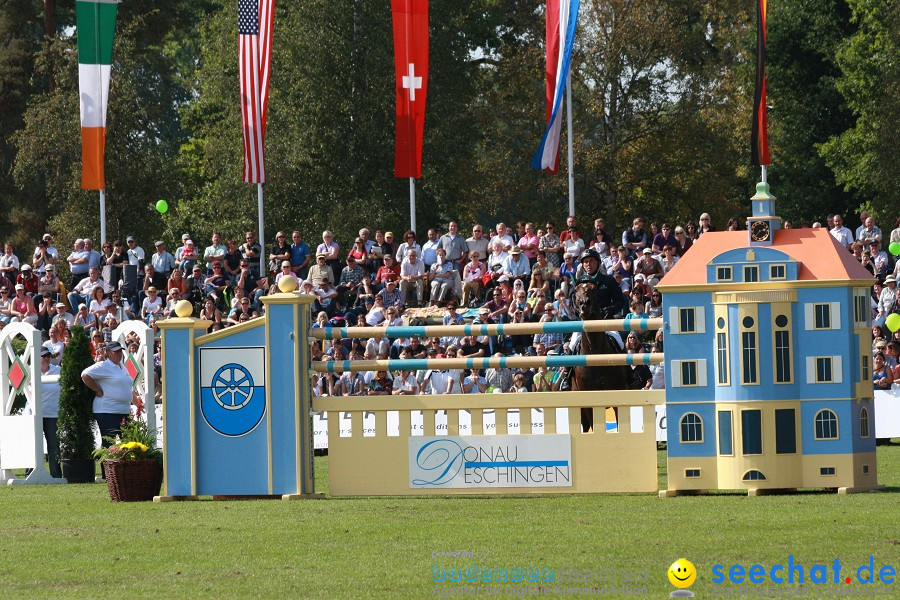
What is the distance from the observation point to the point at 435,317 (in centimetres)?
2450

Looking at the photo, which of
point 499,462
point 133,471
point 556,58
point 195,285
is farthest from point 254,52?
point 499,462

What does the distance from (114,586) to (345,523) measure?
283cm

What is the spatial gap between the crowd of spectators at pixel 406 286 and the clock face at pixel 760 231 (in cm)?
796

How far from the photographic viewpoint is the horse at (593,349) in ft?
47.8

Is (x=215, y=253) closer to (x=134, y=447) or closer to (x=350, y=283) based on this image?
(x=350, y=283)

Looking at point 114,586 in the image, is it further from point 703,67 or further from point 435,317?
point 703,67

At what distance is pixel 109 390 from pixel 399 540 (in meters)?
8.37

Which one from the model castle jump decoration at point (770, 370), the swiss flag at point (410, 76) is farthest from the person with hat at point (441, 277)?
the model castle jump decoration at point (770, 370)

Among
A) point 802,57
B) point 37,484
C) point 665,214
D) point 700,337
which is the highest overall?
point 802,57

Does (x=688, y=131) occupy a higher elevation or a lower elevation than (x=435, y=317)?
higher

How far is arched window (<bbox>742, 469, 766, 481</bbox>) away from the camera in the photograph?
11.7m

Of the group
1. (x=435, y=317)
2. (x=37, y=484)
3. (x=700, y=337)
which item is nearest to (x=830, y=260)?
(x=700, y=337)

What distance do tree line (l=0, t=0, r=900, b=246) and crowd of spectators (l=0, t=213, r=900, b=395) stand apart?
10.5 meters

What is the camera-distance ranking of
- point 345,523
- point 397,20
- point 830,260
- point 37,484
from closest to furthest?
point 345,523 < point 830,260 < point 37,484 < point 397,20
